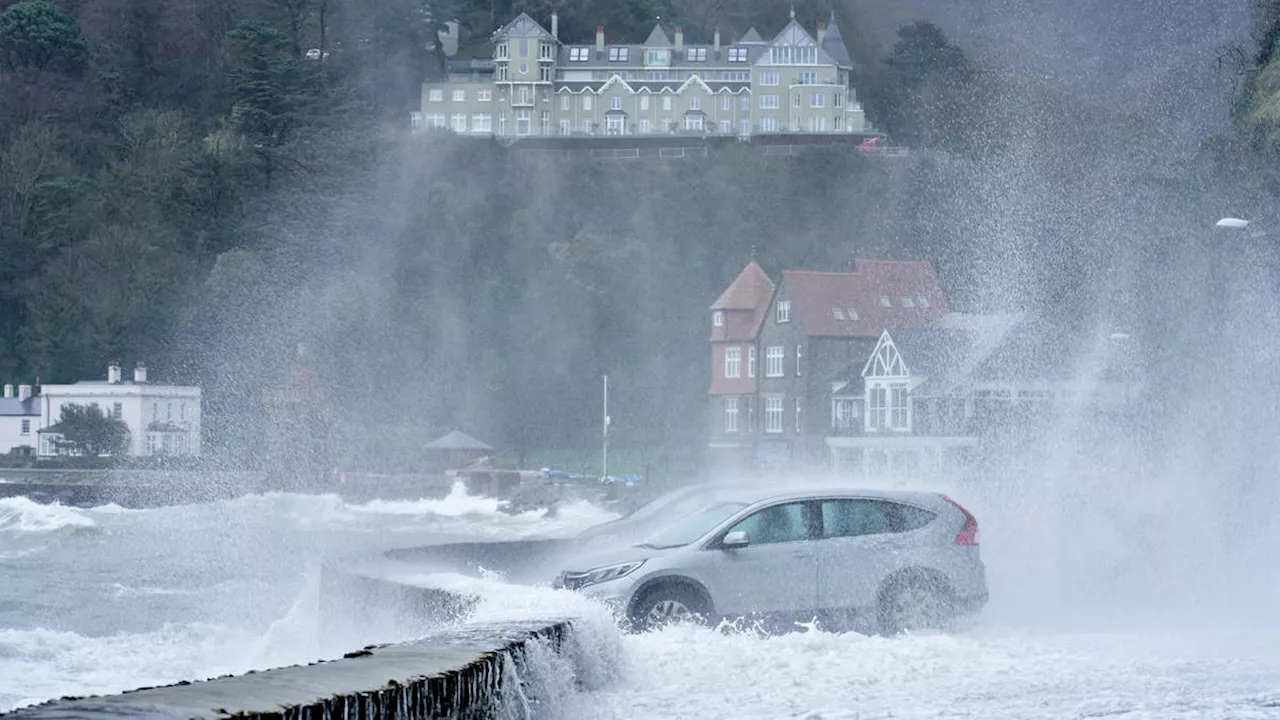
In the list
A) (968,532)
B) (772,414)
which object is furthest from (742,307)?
(968,532)

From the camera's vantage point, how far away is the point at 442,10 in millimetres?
184000

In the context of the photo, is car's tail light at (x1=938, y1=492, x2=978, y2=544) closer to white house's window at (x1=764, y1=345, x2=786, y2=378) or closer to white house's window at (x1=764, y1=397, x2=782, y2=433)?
white house's window at (x1=764, y1=397, x2=782, y2=433)

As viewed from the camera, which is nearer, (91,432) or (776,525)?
(776,525)

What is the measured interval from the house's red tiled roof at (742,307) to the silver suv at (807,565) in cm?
7473

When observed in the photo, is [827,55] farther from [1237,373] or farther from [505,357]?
[1237,373]

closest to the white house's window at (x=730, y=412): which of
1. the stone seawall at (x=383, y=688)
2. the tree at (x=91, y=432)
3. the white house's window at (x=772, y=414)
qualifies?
the white house's window at (x=772, y=414)

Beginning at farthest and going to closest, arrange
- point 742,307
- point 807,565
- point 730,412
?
1. point 742,307
2. point 730,412
3. point 807,565

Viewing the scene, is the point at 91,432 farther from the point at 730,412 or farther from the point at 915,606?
the point at 915,606

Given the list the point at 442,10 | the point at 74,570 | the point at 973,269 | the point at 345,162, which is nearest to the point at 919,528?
the point at 74,570

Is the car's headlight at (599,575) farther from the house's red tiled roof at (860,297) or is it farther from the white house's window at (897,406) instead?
the house's red tiled roof at (860,297)

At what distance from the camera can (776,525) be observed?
1434 centimetres

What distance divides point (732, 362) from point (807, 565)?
7658 centimetres

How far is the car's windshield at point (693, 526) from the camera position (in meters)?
14.4

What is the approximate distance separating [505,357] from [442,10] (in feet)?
269
